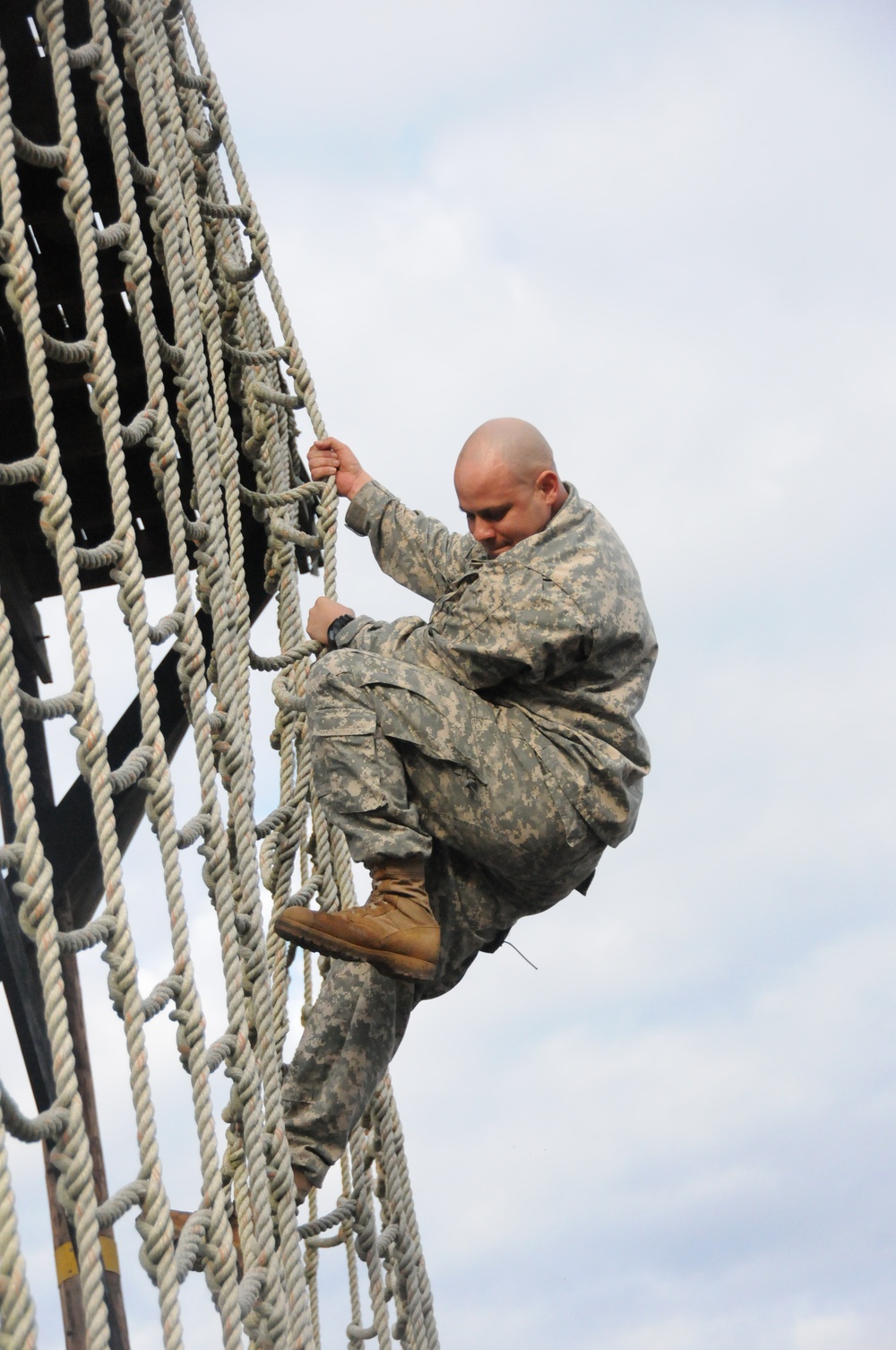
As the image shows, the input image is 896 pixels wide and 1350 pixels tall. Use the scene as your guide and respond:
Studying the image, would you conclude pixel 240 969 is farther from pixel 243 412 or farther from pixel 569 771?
pixel 243 412

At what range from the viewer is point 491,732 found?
8.31 feet

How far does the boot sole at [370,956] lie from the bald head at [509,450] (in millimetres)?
829

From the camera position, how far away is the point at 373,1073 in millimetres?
2816

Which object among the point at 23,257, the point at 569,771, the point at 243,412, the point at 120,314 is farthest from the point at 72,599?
the point at 120,314

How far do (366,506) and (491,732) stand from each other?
2.68 ft

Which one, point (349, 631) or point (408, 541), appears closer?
point (349, 631)

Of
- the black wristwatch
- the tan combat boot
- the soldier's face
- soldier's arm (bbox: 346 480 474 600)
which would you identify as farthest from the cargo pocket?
soldier's arm (bbox: 346 480 474 600)

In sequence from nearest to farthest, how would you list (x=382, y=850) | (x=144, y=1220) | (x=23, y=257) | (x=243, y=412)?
(x=144, y=1220) → (x=382, y=850) → (x=23, y=257) → (x=243, y=412)

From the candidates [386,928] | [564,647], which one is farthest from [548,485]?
[386,928]

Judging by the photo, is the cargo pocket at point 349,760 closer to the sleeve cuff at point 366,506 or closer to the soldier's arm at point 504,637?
the soldier's arm at point 504,637

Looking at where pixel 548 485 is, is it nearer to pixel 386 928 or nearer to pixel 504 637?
pixel 504 637

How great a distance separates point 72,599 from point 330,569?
879 millimetres

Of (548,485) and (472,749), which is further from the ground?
(548,485)

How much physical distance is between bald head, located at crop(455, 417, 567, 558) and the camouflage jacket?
46 millimetres
